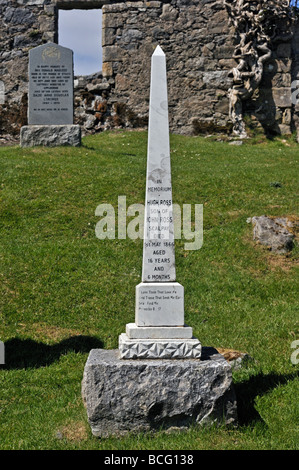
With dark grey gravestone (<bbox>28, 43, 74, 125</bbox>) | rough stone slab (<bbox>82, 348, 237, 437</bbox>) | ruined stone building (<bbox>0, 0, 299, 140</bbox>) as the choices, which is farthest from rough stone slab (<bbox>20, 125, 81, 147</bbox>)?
rough stone slab (<bbox>82, 348, 237, 437</bbox>)

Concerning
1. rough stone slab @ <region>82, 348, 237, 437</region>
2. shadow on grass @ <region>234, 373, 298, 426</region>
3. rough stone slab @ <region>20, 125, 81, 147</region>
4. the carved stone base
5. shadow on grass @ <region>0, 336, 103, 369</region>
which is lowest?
shadow on grass @ <region>0, 336, 103, 369</region>

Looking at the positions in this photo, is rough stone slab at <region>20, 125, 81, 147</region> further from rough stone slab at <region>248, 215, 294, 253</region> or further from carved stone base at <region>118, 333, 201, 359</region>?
carved stone base at <region>118, 333, 201, 359</region>

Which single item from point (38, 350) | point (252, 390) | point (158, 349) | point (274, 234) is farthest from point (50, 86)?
point (252, 390)

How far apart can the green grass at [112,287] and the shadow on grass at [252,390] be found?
0.4 inches

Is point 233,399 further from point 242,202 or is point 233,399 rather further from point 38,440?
point 242,202

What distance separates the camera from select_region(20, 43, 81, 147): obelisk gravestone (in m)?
11.4

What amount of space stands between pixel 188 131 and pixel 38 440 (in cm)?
1255

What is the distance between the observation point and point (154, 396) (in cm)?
376

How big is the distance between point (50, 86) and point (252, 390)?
29.4ft

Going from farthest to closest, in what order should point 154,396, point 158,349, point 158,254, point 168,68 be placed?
point 168,68 → point 158,254 → point 158,349 → point 154,396

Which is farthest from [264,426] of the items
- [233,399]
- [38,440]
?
[38,440]

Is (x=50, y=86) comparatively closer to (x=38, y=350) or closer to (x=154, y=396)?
(x=38, y=350)

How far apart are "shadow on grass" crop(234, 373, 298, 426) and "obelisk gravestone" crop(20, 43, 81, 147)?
8095 mm

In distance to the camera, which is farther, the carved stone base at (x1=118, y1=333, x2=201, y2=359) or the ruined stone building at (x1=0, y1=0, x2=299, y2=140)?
the ruined stone building at (x1=0, y1=0, x2=299, y2=140)
